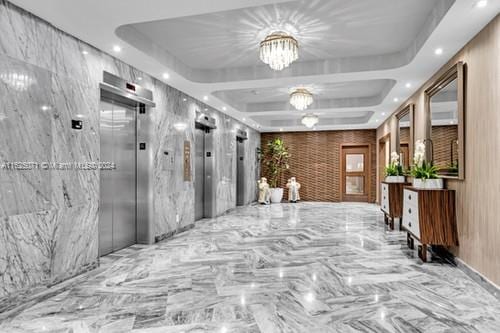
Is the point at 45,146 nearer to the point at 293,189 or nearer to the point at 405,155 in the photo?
the point at 405,155

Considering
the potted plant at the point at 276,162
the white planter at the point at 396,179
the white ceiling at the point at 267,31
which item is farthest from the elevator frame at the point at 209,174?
the potted plant at the point at 276,162

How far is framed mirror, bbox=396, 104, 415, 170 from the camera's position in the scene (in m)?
7.12

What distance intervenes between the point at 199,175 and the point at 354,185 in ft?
24.1

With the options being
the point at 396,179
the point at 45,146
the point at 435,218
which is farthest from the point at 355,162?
the point at 45,146

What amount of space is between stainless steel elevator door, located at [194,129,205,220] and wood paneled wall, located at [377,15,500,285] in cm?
548

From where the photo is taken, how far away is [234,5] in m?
3.29

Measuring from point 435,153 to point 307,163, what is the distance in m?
8.22

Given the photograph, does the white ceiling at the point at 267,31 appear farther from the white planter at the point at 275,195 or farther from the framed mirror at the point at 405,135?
the white planter at the point at 275,195

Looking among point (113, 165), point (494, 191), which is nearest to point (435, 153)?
point (494, 191)

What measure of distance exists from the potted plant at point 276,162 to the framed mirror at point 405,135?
5.42 meters

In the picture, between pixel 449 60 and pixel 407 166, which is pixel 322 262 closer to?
pixel 449 60

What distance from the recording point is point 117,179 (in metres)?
5.23

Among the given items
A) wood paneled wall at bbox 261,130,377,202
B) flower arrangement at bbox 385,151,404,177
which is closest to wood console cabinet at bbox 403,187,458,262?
flower arrangement at bbox 385,151,404,177

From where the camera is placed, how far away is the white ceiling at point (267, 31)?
3.45 metres
